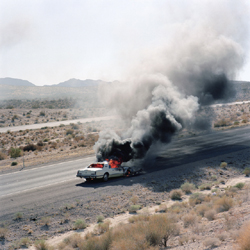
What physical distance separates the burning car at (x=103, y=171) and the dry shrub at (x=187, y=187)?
495 centimetres

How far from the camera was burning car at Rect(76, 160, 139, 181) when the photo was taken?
69.8 ft

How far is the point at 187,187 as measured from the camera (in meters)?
20.0

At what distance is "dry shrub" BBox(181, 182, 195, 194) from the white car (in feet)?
16.7

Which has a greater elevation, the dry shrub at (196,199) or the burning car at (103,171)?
the burning car at (103,171)

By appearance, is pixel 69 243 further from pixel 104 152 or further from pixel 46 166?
pixel 46 166

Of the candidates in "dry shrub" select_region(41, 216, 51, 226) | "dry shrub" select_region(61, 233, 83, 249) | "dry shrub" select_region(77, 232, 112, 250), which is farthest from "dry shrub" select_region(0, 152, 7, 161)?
"dry shrub" select_region(77, 232, 112, 250)

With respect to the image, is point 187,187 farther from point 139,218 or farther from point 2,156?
point 2,156

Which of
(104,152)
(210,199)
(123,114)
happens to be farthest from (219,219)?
(123,114)

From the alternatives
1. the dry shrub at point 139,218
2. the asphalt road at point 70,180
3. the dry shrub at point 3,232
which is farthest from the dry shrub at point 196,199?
the dry shrub at point 3,232

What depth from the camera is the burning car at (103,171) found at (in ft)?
69.8

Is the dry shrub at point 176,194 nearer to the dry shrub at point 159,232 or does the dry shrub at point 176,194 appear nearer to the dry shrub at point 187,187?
the dry shrub at point 187,187

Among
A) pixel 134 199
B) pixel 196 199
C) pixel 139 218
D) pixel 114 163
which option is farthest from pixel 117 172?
pixel 139 218

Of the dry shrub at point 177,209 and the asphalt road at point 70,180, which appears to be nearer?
the dry shrub at point 177,209

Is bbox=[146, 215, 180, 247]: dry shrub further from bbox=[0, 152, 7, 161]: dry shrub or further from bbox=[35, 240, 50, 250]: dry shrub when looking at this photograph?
bbox=[0, 152, 7, 161]: dry shrub
